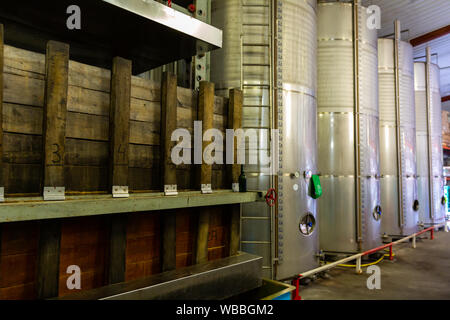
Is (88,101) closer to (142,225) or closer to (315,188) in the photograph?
(142,225)

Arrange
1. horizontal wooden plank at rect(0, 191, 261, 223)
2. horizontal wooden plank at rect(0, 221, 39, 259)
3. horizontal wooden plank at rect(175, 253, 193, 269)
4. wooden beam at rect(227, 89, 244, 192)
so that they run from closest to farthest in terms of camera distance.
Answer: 1. horizontal wooden plank at rect(0, 191, 261, 223)
2. horizontal wooden plank at rect(0, 221, 39, 259)
3. horizontal wooden plank at rect(175, 253, 193, 269)
4. wooden beam at rect(227, 89, 244, 192)

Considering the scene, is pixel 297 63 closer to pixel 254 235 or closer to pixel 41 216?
pixel 254 235

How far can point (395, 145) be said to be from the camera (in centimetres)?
875

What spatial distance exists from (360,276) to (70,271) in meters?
5.68

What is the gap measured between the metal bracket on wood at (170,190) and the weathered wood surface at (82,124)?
4.4 inches

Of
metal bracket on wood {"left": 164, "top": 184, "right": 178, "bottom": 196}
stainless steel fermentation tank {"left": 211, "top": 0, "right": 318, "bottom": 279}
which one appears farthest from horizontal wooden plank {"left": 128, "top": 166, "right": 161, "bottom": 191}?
stainless steel fermentation tank {"left": 211, "top": 0, "right": 318, "bottom": 279}

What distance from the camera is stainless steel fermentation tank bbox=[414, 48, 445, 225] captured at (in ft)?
34.1

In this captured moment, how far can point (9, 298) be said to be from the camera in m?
1.66

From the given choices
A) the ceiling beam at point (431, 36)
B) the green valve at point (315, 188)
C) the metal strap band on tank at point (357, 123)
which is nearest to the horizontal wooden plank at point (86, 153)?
the green valve at point (315, 188)

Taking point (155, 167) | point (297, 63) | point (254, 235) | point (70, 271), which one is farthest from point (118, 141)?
point (297, 63)

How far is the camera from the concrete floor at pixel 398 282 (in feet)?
16.2

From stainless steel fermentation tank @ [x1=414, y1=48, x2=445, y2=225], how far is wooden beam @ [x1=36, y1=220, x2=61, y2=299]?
11327 mm

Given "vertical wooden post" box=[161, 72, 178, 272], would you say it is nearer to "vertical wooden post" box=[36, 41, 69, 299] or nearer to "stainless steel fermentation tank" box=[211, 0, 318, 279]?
"vertical wooden post" box=[36, 41, 69, 299]

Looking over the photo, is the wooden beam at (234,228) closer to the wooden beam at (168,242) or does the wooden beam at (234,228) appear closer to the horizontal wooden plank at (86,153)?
the wooden beam at (168,242)
